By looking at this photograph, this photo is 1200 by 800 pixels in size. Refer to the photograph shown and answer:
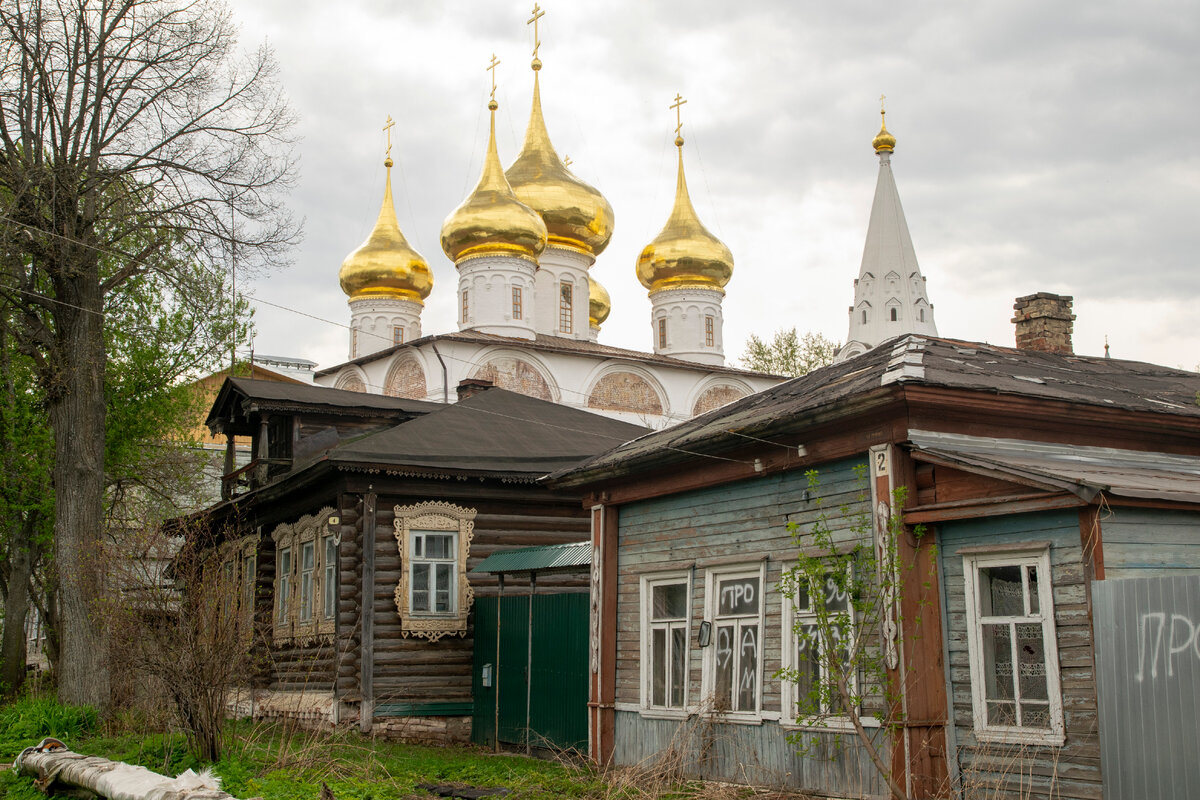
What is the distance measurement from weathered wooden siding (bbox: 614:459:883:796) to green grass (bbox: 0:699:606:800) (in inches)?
38.3

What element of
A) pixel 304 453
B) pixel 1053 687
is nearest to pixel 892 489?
pixel 1053 687

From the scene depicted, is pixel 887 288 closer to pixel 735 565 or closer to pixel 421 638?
pixel 421 638

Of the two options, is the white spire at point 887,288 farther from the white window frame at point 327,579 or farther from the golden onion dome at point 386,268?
the white window frame at point 327,579

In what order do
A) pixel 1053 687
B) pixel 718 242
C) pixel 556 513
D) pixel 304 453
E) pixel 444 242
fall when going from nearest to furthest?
pixel 1053 687, pixel 556 513, pixel 304 453, pixel 444 242, pixel 718 242

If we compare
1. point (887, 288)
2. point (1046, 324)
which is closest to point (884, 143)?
point (887, 288)

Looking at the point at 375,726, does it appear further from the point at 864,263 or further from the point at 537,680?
the point at 864,263

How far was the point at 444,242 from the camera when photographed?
43.2 metres

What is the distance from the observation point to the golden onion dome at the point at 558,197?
45.5m

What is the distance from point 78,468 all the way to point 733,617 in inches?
359

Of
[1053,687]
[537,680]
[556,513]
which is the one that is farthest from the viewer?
[556,513]

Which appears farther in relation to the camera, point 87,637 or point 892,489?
point 87,637

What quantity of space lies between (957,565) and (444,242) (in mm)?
35943

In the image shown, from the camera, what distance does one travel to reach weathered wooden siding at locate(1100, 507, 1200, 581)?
786 cm

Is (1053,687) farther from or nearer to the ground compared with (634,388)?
nearer to the ground
